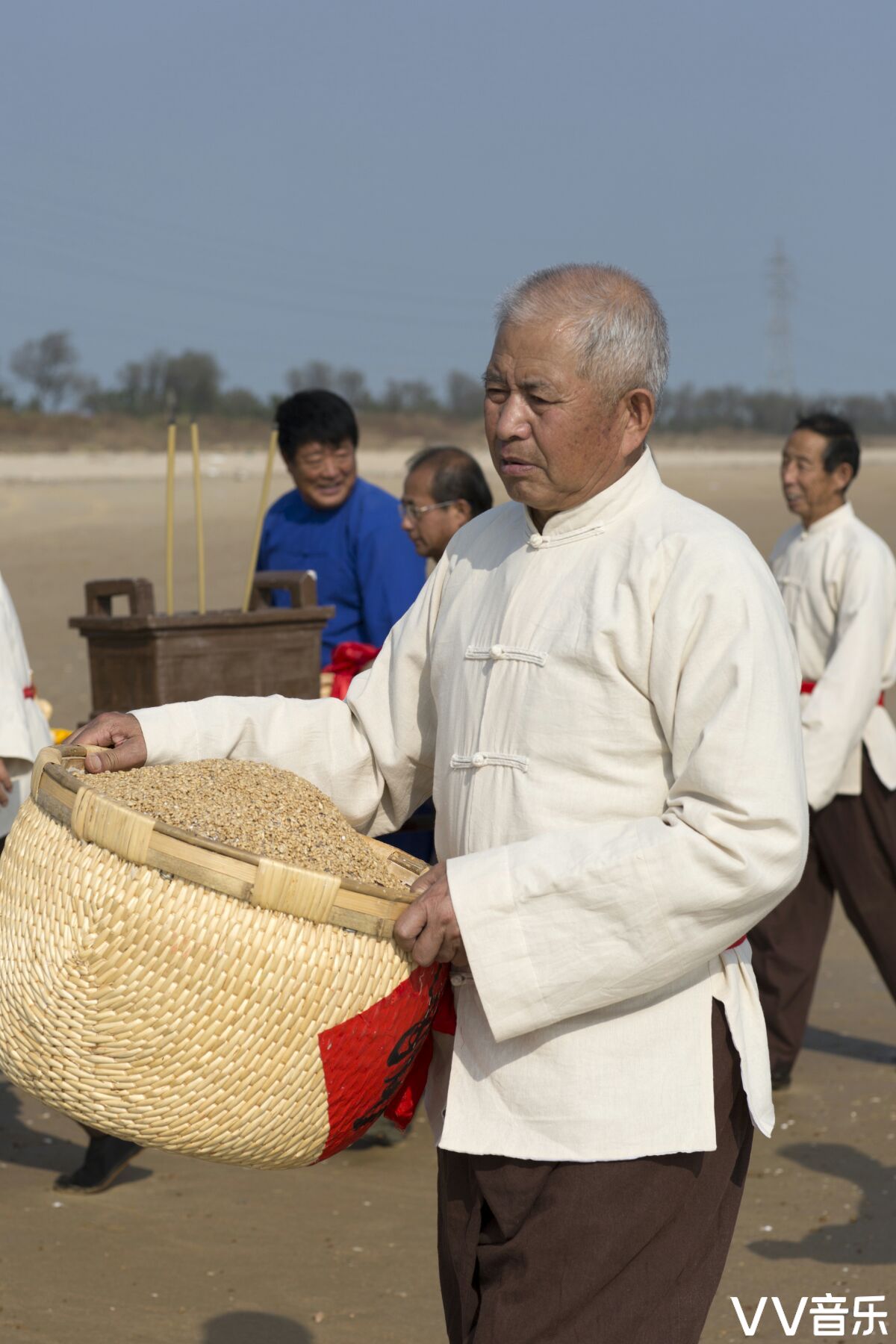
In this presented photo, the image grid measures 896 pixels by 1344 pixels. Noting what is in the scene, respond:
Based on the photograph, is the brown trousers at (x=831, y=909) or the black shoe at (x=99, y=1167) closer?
the black shoe at (x=99, y=1167)

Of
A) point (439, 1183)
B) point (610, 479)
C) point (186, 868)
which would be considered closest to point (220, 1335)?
point (439, 1183)

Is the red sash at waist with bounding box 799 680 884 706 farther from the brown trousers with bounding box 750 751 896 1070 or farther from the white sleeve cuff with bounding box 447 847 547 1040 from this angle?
the white sleeve cuff with bounding box 447 847 547 1040

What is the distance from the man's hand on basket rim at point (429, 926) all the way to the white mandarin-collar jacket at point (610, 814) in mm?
21

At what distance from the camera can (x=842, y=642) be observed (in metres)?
5.41

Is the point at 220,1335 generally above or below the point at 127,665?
below

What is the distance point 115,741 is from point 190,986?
0.58m

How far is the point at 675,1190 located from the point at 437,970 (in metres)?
0.45

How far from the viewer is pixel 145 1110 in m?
2.17

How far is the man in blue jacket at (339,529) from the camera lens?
17.3ft

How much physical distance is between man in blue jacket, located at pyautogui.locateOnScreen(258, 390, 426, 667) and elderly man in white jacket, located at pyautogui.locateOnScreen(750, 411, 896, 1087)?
132cm

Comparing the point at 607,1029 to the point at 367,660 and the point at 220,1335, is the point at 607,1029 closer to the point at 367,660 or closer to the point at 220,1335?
the point at 220,1335

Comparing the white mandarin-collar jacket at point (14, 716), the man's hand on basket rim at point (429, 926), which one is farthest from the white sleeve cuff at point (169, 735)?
the white mandarin-collar jacket at point (14, 716)

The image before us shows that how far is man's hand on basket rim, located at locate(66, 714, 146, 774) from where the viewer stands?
99.0 inches

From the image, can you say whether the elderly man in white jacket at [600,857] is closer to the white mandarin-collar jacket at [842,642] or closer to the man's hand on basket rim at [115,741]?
the man's hand on basket rim at [115,741]
